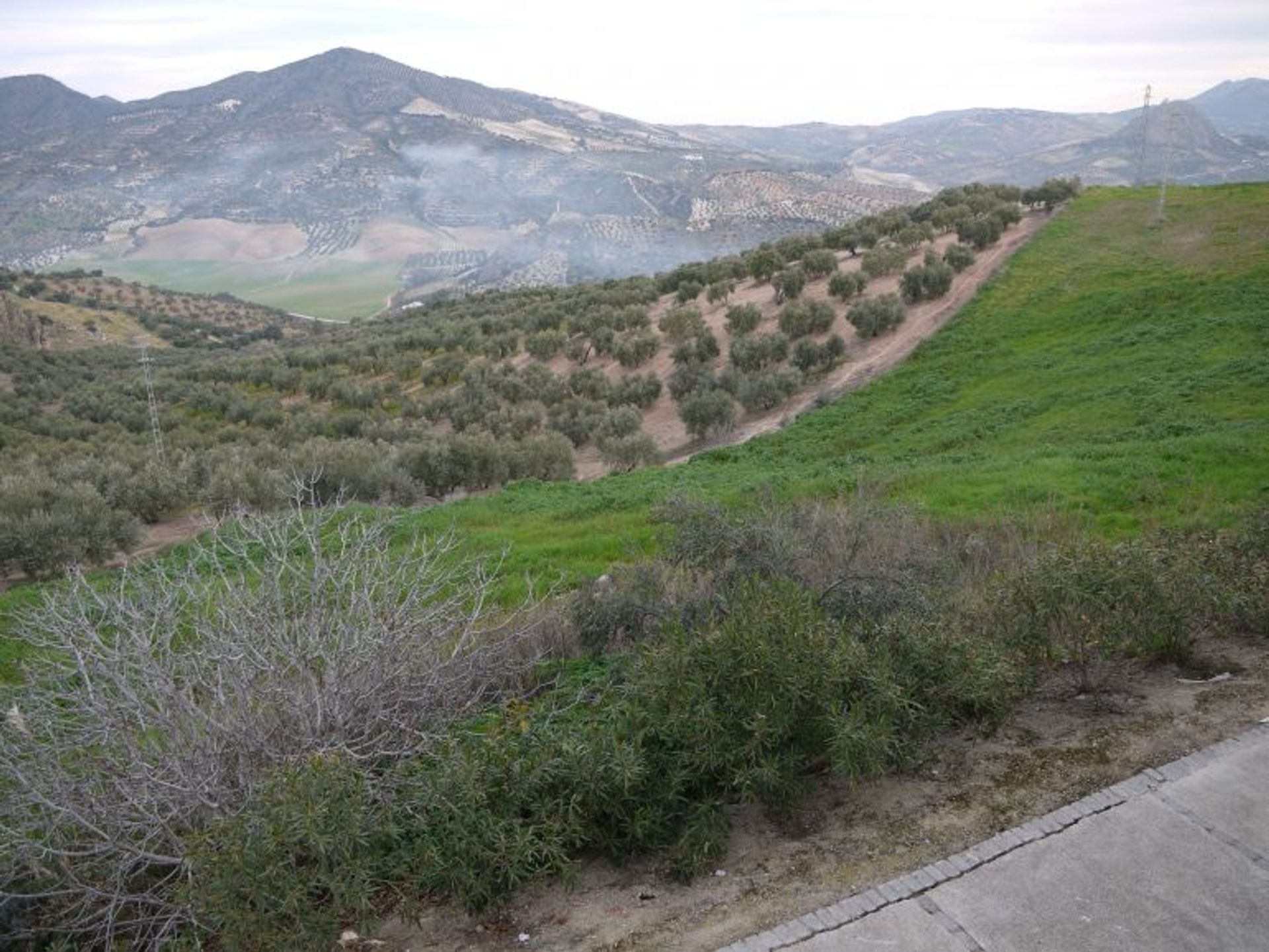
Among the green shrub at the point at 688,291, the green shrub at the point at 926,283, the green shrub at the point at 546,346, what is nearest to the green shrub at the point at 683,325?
the green shrub at the point at 546,346

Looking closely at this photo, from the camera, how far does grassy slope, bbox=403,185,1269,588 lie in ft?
40.9

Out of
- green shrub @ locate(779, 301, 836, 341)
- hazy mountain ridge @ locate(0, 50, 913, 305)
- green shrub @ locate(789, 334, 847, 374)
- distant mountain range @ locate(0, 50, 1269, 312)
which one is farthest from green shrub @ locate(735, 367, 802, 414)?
hazy mountain ridge @ locate(0, 50, 913, 305)

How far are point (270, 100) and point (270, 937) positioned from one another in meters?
206

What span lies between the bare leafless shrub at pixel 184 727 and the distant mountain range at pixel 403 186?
79332mm

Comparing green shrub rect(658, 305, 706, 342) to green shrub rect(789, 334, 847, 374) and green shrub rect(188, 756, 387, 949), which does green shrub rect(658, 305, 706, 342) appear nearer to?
green shrub rect(789, 334, 847, 374)

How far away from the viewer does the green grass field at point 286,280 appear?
91562 millimetres

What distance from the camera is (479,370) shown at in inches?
1320

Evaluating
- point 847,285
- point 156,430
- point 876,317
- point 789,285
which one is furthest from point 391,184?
point 876,317

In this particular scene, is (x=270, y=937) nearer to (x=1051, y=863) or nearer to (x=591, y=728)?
(x=591, y=728)

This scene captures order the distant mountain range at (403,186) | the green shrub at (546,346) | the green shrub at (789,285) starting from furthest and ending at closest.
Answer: the distant mountain range at (403,186) < the green shrub at (546,346) < the green shrub at (789,285)

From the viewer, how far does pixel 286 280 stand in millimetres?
104250

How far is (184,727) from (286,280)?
352 ft

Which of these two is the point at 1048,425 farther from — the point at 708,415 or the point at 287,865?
the point at 287,865

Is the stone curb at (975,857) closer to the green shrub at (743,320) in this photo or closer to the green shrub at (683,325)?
the green shrub at (743,320)
